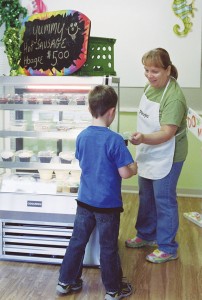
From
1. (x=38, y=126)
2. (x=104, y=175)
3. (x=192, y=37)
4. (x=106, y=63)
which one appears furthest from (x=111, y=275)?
(x=192, y=37)

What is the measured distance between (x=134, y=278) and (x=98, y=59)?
1616 millimetres

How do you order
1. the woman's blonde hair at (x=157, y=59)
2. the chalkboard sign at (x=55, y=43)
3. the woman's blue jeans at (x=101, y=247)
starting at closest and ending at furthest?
the woman's blue jeans at (x=101, y=247) < the woman's blonde hair at (x=157, y=59) < the chalkboard sign at (x=55, y=43)

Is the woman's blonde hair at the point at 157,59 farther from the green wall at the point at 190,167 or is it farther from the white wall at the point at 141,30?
the green wall at the point at 190,167

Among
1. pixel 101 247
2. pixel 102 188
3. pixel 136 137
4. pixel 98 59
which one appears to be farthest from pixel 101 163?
pixel 98 59

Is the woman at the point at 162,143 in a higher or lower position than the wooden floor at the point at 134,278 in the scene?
higher

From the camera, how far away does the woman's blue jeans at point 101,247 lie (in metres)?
2.38

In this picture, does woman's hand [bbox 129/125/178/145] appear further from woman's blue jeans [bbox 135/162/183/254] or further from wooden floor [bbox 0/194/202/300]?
wooden floor [bbox 0/194/202/300]

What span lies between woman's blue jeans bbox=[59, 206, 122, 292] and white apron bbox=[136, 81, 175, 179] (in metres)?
0.67

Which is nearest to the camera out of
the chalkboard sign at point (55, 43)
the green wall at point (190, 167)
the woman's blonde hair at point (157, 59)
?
the woman's blonde hair at point (157, 59)

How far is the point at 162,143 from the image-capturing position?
2.86 meters

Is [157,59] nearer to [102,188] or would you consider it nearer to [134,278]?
[102,188]

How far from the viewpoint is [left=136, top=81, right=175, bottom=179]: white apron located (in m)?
2.87

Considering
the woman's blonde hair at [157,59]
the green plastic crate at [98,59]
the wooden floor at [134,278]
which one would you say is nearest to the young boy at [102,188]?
the wooden floor at [134,278]

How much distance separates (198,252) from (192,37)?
2.56 metres
